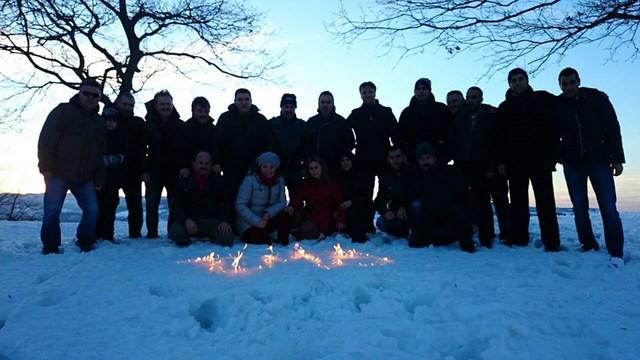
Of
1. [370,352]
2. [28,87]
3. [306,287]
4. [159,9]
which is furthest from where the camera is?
[28,87]

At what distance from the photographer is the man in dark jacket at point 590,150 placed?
18.9 feet

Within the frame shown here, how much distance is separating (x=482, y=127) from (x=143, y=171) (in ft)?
17.5

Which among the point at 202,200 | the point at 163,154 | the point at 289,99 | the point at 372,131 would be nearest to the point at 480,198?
the point at 372,131

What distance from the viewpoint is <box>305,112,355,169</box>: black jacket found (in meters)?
7.83

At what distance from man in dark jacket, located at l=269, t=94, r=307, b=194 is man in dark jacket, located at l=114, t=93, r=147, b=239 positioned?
2151 mm

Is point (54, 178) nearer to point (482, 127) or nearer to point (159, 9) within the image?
point (482, 127)

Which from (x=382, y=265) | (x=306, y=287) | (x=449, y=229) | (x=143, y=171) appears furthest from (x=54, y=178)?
(x=449, y=229)

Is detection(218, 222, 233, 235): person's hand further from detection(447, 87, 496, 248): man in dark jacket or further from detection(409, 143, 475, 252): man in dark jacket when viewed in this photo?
detection(447, 87, 496, 248): man in dark jacket

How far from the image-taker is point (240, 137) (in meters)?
7.45

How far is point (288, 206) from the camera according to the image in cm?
699

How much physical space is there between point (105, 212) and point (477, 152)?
19.0 ft

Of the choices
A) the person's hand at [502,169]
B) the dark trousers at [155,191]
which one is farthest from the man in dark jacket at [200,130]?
the person's hand at [502,169]

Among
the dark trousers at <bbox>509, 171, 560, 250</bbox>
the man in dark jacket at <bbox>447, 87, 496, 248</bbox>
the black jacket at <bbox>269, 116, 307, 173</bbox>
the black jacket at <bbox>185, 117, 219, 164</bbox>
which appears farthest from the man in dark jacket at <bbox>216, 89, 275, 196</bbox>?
the dark trousers at <bbox>509, 171, 560, 250</bbox>

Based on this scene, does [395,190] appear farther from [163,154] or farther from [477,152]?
[163,154]
